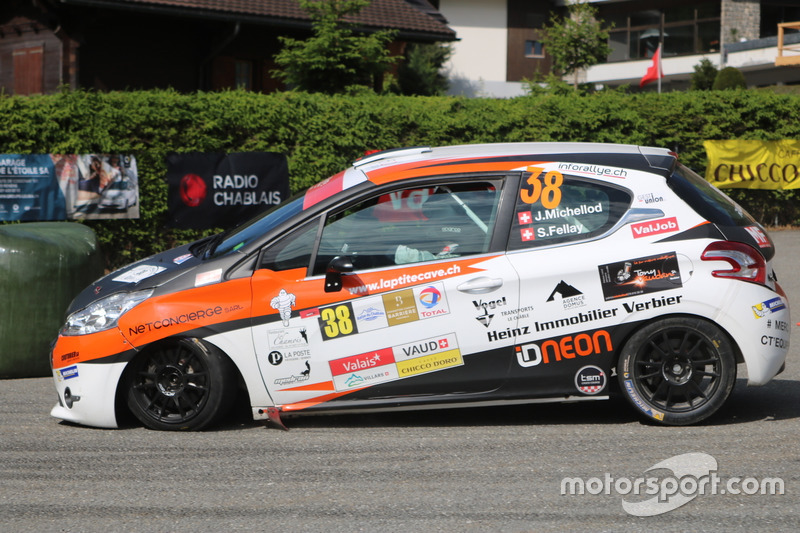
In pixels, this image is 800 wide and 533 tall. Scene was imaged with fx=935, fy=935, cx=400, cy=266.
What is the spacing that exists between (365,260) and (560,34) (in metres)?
21.8

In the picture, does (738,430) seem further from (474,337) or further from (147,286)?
(147,286)

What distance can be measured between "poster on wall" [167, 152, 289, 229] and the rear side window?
344 inches

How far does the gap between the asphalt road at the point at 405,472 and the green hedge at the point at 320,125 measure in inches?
282

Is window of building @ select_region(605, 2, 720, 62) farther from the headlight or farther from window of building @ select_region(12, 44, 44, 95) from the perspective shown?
the headlight

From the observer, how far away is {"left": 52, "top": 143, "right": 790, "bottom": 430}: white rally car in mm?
5559

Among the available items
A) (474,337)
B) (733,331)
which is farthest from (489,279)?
(733,331)

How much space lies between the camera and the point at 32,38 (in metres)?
21.8

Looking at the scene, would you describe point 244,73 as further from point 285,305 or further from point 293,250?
point 285,305

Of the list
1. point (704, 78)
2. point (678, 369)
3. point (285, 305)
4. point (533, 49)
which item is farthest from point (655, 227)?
point (533, 49)

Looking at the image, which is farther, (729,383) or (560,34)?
(560,34)

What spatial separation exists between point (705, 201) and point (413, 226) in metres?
1.81

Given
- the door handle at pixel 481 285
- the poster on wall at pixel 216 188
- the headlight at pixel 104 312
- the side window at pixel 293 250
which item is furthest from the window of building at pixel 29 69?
the door handle at pixel 481 285

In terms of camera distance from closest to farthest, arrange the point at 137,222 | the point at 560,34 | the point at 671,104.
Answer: the point at 137,222 → the point at 671,104 → the point at 560,34

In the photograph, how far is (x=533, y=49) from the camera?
45.6 m
